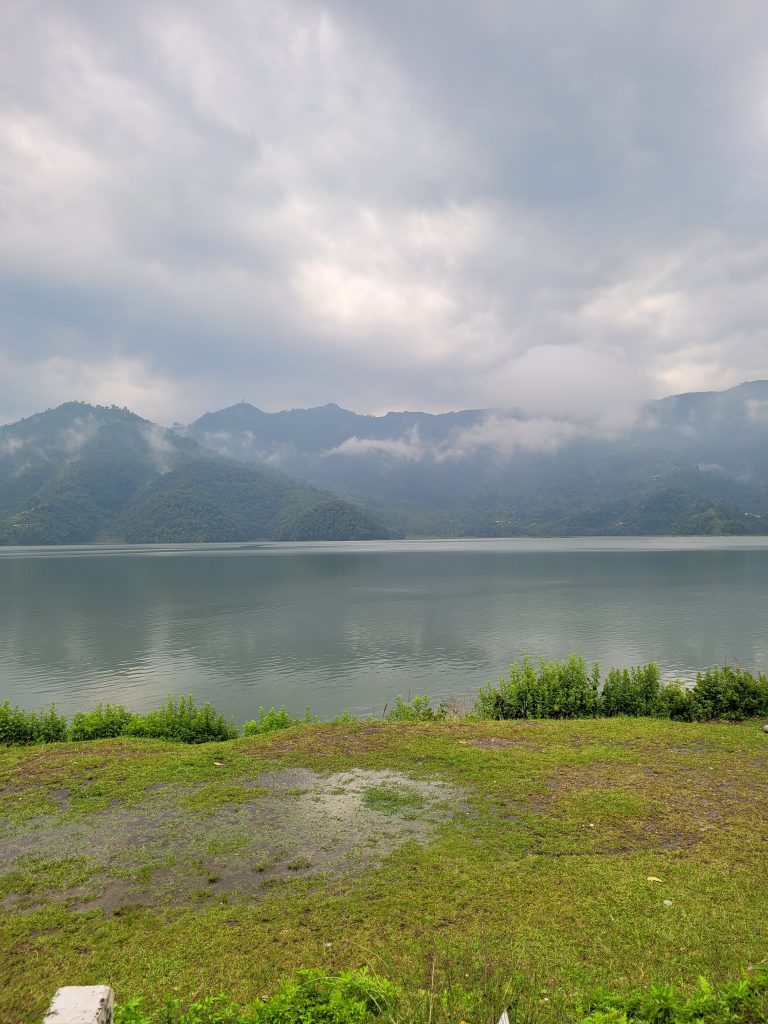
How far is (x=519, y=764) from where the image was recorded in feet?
39.7

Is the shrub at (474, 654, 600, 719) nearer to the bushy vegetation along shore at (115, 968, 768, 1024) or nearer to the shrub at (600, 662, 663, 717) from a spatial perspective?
the shrub at (600, 662, 663, 717)

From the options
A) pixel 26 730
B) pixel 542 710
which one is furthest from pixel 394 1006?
pixel 26 730

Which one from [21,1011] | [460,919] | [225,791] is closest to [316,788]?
[225,791]

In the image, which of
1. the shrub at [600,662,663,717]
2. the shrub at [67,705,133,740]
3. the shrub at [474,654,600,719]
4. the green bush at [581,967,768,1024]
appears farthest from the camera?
the shrub at [474,654,600,719]

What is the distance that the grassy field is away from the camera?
19.2ft

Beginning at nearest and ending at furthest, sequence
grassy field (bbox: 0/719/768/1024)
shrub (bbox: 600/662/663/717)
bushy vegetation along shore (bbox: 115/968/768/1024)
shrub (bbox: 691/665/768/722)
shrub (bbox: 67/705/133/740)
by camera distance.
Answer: bushy vegetation along shore (bbox: 115/968/768/1024)
grassy field (bbox: 0/719/768/1024)
shrub (bbox: 67/705/133/740)
shrub (bbox: 691/665/768/722)
shrub (bbox: 600/662/663/717)

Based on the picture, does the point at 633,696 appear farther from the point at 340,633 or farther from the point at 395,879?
the point at 340,633

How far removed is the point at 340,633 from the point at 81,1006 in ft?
154

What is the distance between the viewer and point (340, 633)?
Answer: 50438 millimetres

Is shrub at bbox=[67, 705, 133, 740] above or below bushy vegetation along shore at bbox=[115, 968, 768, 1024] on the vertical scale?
below

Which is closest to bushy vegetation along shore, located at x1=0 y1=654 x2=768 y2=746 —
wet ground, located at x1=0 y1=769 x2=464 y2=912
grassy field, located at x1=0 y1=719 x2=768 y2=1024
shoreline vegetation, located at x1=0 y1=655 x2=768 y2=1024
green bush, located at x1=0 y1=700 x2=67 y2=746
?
green bush, located at x1=0 y1=700 x2=67 y2=746

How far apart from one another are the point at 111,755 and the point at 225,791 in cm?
390

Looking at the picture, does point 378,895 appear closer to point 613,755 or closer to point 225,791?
point 225,791

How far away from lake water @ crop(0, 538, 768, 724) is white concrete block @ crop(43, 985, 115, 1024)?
24.8m
